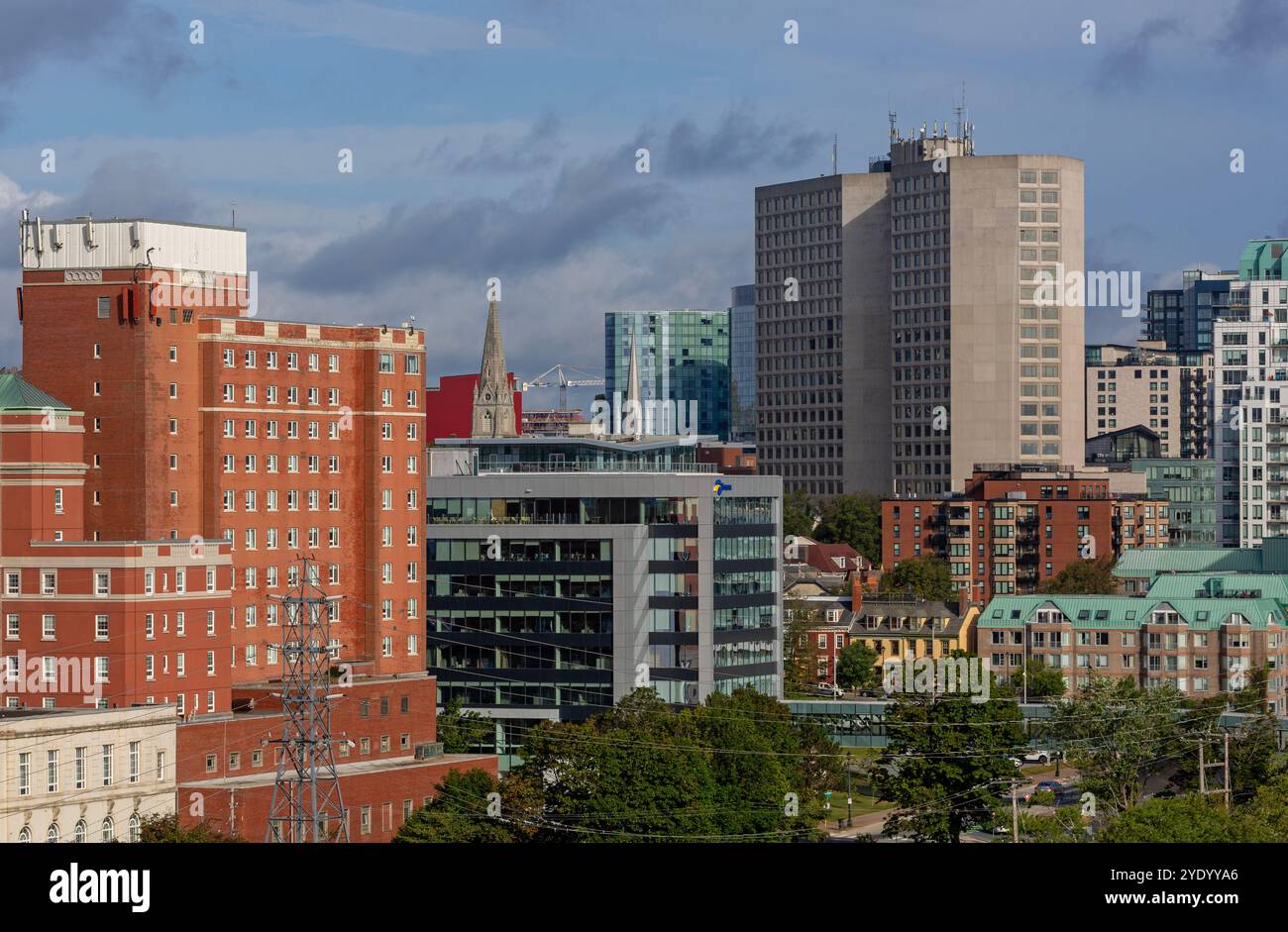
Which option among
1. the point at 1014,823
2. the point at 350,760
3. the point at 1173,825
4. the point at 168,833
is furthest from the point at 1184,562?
the point at 168,833

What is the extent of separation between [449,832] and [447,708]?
38040 mm

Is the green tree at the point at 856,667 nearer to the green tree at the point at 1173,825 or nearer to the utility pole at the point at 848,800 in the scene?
the utility pole at the point at 848,800

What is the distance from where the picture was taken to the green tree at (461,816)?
9162 centimetres

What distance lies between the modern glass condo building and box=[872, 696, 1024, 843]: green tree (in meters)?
40.2

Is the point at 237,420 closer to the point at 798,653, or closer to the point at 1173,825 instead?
the point at 798,653

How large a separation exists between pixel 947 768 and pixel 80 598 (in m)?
46.4

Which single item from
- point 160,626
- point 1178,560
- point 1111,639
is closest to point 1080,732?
point 1111,639

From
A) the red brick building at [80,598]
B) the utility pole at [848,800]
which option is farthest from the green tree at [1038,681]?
the red brick building at [80,598]

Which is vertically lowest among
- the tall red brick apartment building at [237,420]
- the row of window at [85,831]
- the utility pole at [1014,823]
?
the row of window at [85,831]

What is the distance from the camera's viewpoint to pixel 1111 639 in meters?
154

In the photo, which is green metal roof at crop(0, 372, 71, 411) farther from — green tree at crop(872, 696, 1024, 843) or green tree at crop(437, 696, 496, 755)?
green tree at crop(872, 696, 1024, 843)

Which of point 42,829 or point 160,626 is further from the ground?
point 160,626

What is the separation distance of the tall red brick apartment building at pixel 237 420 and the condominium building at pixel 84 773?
17.4 meters

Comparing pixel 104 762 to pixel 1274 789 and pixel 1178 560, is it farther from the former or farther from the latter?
pixel 1178 560
